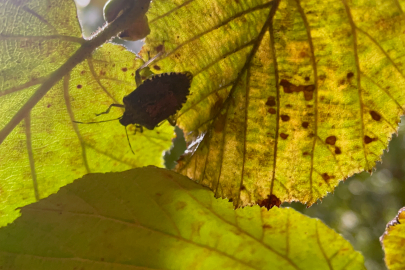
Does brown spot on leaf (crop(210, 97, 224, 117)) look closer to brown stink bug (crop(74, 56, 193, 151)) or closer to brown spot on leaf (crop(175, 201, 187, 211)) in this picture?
brown stink bug (crop(74, 56, 193, 151))

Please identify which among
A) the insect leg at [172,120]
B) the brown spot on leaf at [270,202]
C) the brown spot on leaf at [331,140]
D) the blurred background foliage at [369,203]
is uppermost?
the insect leg at [172,120]

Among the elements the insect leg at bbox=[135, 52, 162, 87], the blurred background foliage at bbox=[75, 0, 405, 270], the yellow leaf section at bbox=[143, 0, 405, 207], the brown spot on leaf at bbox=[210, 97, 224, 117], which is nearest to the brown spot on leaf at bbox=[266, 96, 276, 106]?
the yellow leaf section at bbox=[143, 0, 405, 207]

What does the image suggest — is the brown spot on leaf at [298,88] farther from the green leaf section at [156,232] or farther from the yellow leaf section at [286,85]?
the green leaf section at [156,232]

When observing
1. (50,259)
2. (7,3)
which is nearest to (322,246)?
(50,259)

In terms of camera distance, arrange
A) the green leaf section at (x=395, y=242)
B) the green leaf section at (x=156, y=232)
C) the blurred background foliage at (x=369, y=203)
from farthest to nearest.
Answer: the blurred background foliage at (x=369, y=203) < the green leaf section at (x=395, y=242) < the green leaf section at (x=156, y=232)

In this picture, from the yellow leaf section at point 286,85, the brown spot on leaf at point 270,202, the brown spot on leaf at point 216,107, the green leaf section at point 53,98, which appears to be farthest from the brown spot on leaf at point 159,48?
the brown spot on leaf at point 270,202

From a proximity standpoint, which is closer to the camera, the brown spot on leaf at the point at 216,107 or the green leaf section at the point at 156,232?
the green leaf section at the point at 156,232

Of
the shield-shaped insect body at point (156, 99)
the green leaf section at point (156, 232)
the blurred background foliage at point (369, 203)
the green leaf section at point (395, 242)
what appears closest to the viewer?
the green leaf section at point (156, 232)

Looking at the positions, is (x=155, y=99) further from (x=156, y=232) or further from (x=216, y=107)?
(x=156, y=232)

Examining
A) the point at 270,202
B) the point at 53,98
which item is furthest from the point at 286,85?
the point at 53,98
